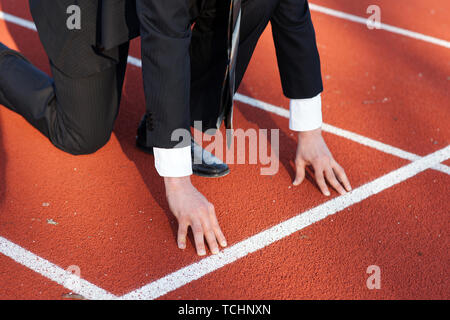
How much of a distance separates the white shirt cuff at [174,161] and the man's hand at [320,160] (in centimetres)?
70

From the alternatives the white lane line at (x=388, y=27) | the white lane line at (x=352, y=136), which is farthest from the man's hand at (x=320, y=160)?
the white lane line at (x=388, y=27)

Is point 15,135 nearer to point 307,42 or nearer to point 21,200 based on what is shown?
point 21,200

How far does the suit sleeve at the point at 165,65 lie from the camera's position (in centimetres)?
188

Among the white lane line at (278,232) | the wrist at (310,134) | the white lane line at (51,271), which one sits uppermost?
the wrist at (310,134)

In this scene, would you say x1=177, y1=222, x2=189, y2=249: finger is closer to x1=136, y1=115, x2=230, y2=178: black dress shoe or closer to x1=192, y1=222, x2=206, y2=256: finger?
x1=192, y1=222, x2=206, y2=256: finger

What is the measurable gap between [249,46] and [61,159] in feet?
3.92

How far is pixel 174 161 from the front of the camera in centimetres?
216

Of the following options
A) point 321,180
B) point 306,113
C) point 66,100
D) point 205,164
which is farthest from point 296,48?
point 66,100

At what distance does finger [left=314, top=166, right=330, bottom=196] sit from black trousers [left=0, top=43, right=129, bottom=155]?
1112mm

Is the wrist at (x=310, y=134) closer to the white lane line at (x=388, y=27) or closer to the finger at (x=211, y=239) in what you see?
the finger at (x=211, y=239)

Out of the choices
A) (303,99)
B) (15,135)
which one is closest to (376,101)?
(303,99)

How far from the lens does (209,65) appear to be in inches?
107

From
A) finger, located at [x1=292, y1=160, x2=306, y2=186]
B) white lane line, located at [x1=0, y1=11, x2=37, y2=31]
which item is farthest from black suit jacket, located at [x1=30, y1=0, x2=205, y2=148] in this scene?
white lane line, located at [x1=0, y1=11, x2=37, y2=31]

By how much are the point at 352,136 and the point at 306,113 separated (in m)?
0.74
